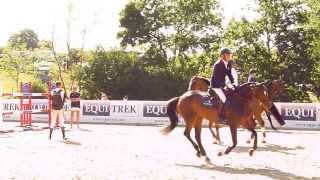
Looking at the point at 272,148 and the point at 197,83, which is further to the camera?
the point at 272,148

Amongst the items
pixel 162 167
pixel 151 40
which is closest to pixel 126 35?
pixel 151 40

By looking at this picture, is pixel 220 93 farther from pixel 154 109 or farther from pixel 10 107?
pixel 10 107

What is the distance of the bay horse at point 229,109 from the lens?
531 inches

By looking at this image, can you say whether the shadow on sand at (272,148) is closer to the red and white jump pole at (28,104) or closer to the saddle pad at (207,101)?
the saddle pad at (207,101)

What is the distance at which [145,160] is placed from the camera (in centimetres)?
1387

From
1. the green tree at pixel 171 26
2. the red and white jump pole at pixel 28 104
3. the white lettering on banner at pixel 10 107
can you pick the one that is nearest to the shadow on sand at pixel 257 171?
the red and white jump pole at pixel 28 104

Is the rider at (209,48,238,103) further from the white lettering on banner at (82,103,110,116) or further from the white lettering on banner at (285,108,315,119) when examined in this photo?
the white lettering on banner at (82,103,110,116)

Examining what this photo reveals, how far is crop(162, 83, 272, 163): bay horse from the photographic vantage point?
44.3 feet

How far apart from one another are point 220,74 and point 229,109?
0.88m

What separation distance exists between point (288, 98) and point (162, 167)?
32474 millimetres

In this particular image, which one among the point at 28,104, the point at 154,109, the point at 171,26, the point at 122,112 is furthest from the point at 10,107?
the point at 171,26

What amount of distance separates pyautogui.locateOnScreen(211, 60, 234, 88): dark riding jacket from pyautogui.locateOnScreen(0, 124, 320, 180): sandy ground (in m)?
1.92

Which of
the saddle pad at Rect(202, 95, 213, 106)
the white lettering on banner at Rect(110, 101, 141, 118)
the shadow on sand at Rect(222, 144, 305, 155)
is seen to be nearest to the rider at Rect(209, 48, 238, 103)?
the saddle pad at Rect(202, 95, 213, 106)

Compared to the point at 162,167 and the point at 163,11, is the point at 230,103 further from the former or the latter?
the point at 163,11
